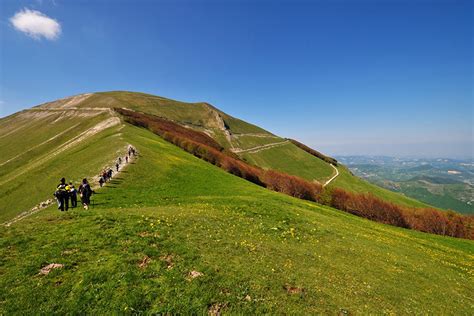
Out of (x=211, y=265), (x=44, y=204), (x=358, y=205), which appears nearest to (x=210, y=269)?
(x=211, y=265)

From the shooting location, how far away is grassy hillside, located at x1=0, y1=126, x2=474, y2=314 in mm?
11602

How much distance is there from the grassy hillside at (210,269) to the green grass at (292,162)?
388 ft

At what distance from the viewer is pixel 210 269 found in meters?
14.3

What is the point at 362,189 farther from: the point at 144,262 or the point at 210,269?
the point at 144,262

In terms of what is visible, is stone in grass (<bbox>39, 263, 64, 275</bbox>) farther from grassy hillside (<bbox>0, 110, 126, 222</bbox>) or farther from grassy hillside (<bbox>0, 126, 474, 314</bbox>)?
grassy hillside (<bbox>0, 110, 126, 222</bbox>)

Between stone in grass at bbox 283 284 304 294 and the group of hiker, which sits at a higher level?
the group of hiker

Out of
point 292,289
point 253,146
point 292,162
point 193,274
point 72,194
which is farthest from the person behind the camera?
point 253,146

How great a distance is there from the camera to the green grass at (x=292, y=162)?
145875 mm

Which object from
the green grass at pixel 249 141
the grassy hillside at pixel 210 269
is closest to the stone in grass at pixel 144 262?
the grassy hillside at pixel 210 269

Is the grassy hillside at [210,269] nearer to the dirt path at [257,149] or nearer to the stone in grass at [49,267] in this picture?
the stone in grass at [49,267]

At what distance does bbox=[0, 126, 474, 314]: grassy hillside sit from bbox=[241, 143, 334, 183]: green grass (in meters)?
118

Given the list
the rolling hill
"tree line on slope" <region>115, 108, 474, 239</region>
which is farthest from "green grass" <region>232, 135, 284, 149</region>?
the rolling hill

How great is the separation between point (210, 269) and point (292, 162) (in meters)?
151

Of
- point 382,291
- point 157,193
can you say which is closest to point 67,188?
point 157,193
